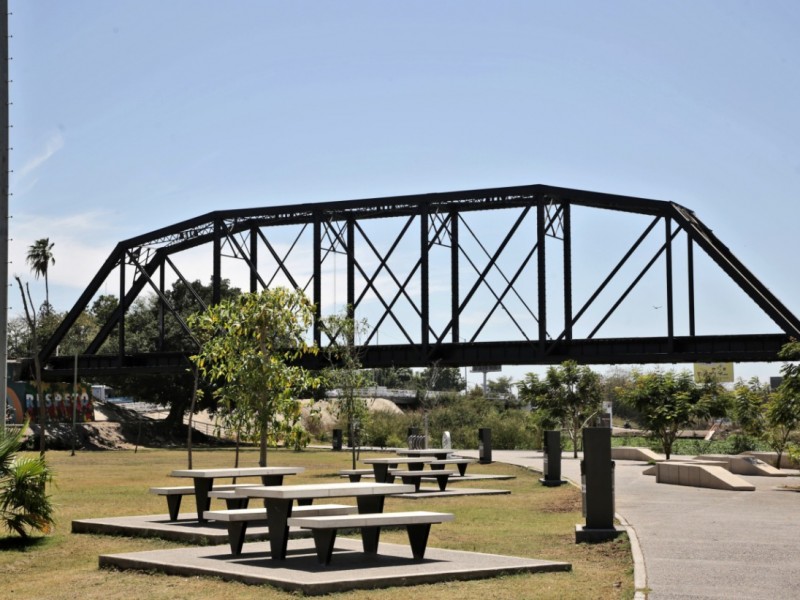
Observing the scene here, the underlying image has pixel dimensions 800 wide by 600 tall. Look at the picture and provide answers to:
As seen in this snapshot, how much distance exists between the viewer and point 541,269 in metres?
65.8

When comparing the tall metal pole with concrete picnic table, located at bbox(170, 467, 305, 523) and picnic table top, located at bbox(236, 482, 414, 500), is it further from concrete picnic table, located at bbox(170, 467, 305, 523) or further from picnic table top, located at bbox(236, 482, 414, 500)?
picnic table top, located at bbox(236, 482, 414, 500)

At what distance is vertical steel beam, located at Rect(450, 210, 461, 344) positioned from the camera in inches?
2677

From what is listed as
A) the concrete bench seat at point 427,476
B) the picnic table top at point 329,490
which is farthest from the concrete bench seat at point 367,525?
the concrete bench seat at point 427,476

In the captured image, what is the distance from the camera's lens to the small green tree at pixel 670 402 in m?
39.9

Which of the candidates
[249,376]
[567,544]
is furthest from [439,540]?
[249,376]

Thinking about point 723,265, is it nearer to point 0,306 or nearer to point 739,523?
point 739,523

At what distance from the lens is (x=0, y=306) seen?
17.3m

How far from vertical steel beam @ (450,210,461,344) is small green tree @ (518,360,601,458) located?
20244mm

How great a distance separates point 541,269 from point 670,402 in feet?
85.2

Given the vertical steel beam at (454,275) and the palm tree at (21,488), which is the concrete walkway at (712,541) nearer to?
the palm tree at (21,488)

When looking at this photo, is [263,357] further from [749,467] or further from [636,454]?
[636,454]

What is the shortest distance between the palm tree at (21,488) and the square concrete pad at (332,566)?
Answer: 271cm

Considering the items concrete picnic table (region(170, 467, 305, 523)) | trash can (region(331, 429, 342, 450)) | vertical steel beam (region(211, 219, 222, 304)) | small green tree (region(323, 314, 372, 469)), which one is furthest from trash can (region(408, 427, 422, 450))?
vertical steel beam (region(211, 219, 222, 304))

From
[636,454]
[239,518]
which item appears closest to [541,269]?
[636,454]
